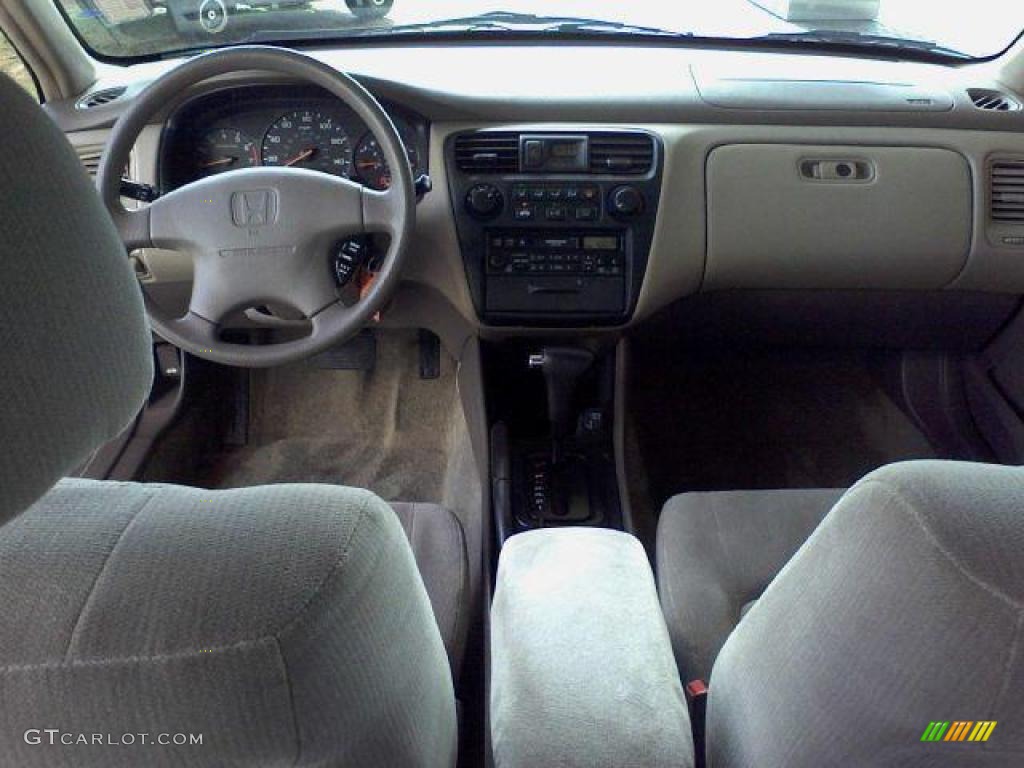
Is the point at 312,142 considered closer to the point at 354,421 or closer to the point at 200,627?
the point at 354,421

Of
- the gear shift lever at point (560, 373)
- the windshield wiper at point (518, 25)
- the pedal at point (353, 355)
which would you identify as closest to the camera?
the gear shift lever at point (560, 373)

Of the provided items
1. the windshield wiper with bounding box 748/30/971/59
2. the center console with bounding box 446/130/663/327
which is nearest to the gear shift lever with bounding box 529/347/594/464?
the center console with bounding box 446/130/663/327

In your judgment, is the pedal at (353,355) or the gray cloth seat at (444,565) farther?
the pedal at (353,355)

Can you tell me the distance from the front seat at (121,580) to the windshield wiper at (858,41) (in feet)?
5.17

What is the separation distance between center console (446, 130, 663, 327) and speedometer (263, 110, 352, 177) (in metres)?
0.18

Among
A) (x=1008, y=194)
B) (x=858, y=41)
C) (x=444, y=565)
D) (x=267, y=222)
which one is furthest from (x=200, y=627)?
(x=858, y=41)

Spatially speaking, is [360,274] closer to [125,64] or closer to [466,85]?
[466,85]

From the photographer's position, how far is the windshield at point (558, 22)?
1.74m

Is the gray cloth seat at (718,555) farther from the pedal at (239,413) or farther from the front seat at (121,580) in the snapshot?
the pedal at (239,413)

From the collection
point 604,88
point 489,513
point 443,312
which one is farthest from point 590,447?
point 604,88

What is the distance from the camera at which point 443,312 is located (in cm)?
178

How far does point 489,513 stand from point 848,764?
109cm
